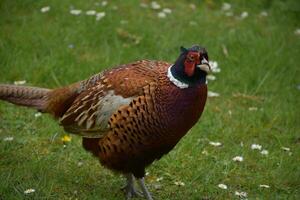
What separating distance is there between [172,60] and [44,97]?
2.47 meters

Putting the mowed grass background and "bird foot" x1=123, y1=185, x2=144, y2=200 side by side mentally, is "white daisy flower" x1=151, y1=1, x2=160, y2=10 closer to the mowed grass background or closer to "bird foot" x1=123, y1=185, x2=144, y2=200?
the mowed grass background

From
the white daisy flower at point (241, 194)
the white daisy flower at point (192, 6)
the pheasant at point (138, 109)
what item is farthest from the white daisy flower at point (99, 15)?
the white daisy flower at point (241, 194)

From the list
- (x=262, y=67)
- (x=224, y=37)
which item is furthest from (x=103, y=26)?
(x=262, y=67)

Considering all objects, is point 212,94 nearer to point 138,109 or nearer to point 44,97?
point 44,97

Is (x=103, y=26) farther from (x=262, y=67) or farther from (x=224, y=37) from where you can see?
(x=262, y=67)

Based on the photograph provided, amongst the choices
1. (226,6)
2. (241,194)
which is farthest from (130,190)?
(226,6)

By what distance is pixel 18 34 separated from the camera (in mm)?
7344

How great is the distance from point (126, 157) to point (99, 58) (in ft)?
9.05

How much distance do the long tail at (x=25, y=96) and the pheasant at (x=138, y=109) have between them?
25 centimetres

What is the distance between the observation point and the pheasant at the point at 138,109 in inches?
169

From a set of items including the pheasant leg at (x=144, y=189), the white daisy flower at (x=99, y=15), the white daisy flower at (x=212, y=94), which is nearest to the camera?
the pheasant leg at (x=144, y=189)

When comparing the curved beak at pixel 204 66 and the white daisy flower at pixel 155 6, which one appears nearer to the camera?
the curved beak at pixel 204 66

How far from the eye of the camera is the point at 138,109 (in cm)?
433

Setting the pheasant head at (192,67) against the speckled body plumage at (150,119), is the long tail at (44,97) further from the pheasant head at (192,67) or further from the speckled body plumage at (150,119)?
the pheasant head at (192,67)
